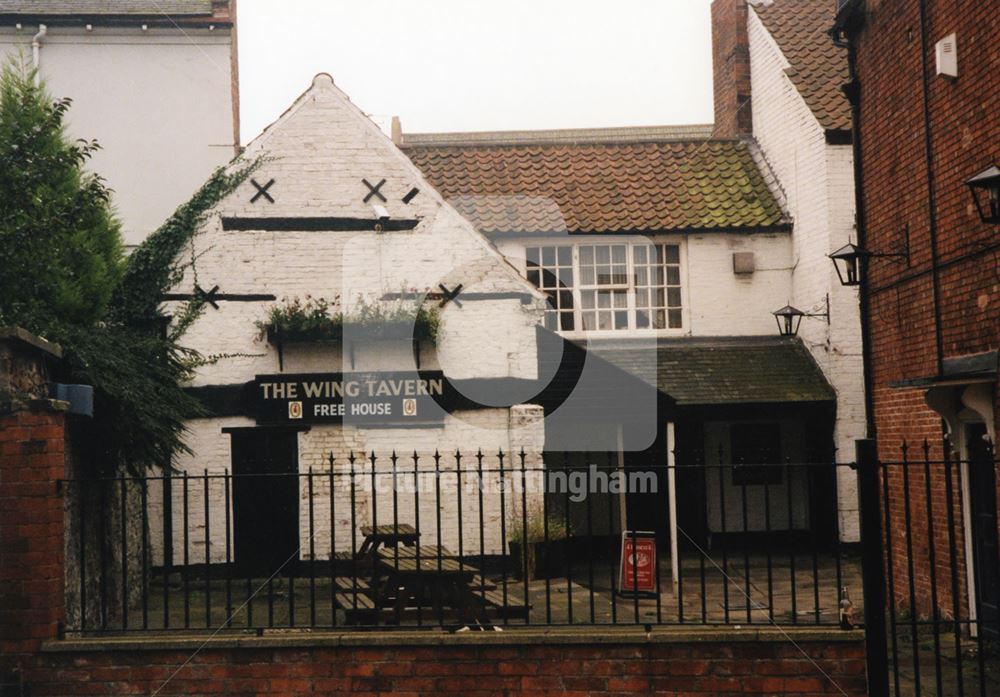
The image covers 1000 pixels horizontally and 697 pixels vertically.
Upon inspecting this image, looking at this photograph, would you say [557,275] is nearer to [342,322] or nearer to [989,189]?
[342,322]

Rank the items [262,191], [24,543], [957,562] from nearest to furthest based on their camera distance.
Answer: [24,543]
[957,562]
[262,191]

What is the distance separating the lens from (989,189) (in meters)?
9.45

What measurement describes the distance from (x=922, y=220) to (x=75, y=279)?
937 centimetres

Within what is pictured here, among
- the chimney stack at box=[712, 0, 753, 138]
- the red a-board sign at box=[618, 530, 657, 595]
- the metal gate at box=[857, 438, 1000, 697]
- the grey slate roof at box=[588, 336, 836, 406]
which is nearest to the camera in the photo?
the metal gate at box=[857, 438, 1000, 697]

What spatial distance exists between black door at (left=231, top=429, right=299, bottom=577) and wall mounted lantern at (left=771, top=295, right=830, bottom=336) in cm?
817

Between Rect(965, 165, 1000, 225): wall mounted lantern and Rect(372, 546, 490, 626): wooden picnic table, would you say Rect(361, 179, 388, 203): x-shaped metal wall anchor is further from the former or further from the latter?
Rect(965, 165, 1000, 225): wall mounted lantern

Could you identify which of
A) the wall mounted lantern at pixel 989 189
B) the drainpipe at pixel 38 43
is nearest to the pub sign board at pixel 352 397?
the wall mounted lantern at pixel 989 189

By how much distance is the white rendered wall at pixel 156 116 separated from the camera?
830 inches

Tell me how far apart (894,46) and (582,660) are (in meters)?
8.55

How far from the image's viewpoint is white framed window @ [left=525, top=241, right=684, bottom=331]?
19.1 meters

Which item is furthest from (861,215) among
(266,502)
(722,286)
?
(266,502)

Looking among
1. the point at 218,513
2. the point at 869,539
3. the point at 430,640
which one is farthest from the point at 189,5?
the point at 869,539

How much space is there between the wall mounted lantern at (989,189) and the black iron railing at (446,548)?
2.79m

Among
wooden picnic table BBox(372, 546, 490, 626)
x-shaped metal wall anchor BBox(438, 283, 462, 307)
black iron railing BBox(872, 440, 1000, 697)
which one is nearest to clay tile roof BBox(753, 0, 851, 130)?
x-shaped metal wall anchor BBox(438, 283, 462, 307)
